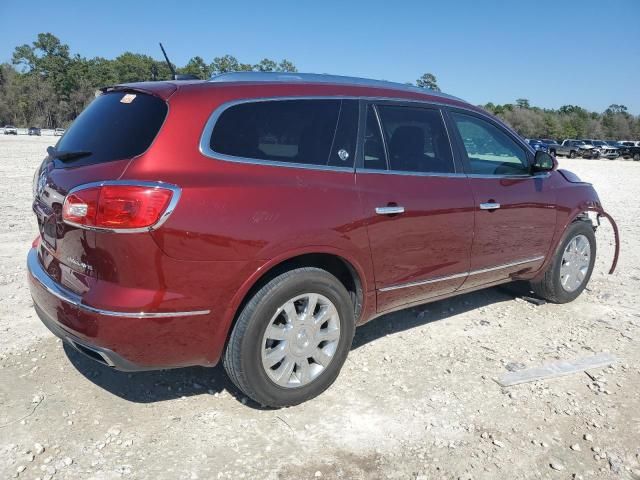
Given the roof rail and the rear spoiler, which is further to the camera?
the roof rail

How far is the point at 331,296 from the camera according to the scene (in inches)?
123

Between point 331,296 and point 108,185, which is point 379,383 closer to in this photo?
point 331,296

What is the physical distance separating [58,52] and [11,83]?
19279 millimetres

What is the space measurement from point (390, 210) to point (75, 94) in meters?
117

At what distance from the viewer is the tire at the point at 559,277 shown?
488 cm

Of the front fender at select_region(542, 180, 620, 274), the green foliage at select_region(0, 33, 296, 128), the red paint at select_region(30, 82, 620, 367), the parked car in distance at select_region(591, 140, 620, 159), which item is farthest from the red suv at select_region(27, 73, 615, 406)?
the green foliage at select_region(0, 33, 296, 128)

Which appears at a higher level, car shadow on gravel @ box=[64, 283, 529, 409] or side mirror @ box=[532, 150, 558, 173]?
side mirror @ box=[532, 150, 558, 173]

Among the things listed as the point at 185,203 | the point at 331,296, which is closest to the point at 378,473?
the point at 331,296

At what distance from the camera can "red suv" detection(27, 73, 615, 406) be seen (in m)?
2.51

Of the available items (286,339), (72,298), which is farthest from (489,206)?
(72,298)

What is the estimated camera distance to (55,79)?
105 metres

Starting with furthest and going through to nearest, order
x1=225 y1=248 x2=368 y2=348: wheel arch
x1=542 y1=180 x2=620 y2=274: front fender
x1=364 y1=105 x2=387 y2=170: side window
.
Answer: x1=542 y1=180 x2=620 y2=274: front fender, x1=364 y1=105 x2=387 y2=170: side window, x1=225 y1=248 x2=368 y2=348: wheel arch

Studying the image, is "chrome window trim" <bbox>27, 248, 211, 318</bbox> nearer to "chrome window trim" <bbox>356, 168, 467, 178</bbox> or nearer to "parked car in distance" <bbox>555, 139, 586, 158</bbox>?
"chrome window trim" <bbox>356, 168, 467, 178</bbox>

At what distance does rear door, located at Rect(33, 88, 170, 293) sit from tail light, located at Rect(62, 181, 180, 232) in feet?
0.27
